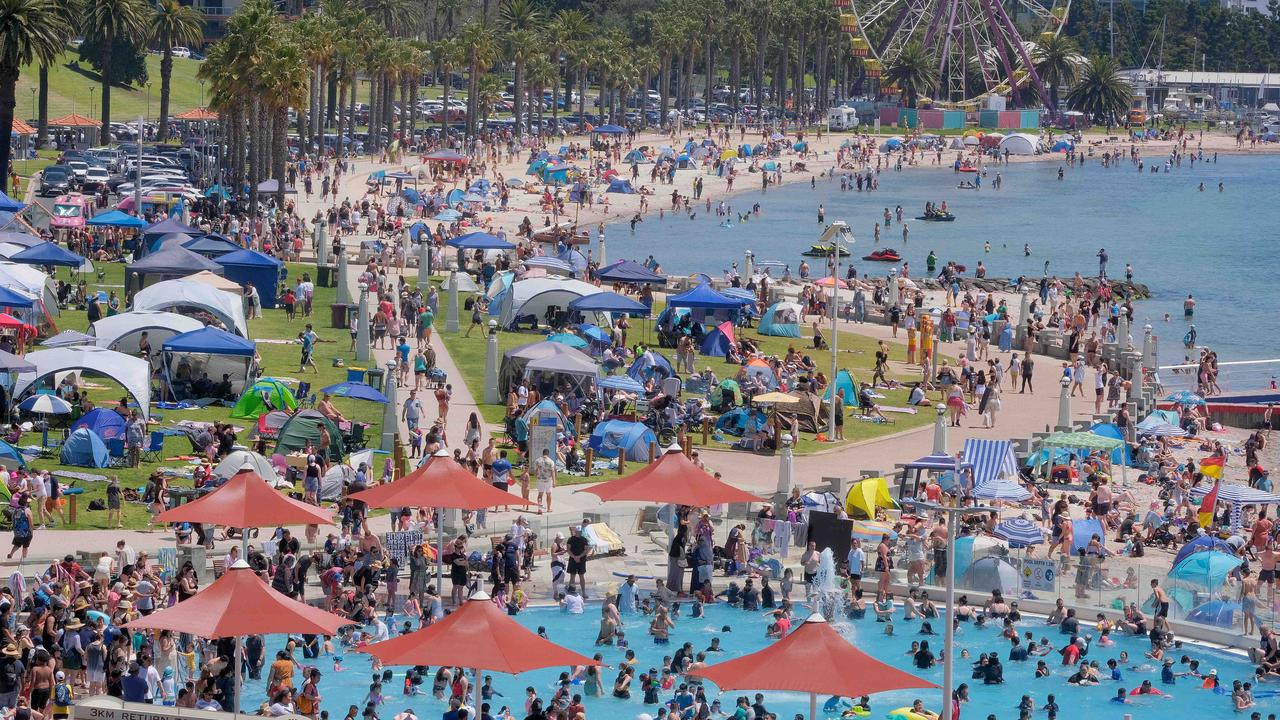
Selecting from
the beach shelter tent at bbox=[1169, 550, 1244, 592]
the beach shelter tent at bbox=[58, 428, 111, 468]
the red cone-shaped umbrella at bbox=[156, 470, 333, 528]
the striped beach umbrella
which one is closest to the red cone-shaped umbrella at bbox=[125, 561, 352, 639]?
the red cone-shaped umbrella at bbox=[156, 470, 333, 528]

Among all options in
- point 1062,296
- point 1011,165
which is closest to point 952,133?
point 1011,165

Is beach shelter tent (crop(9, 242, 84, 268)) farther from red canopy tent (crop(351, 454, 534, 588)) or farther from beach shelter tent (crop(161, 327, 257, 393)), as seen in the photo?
red canopy tent (crop(351, 454, 534, 588))

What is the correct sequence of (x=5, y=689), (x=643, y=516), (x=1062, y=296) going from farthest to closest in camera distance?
(x=1062, y=296) < (x=643, y=516) < (x=5, y=689)

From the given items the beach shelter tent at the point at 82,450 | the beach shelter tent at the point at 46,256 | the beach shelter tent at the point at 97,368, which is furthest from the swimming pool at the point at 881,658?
the beach shelter tent at the point at 46,256

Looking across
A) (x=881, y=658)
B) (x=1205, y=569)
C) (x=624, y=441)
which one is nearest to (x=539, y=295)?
(x=624, y=441)

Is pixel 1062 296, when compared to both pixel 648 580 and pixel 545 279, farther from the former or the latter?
pixel 648 580

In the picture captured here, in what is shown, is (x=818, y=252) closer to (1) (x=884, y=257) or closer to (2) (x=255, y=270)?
(1) (x=884, y=257)

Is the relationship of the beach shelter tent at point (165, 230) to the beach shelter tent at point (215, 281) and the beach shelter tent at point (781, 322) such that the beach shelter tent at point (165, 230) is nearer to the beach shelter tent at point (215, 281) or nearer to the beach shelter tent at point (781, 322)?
the beach shelter tent at point (215, 281)
